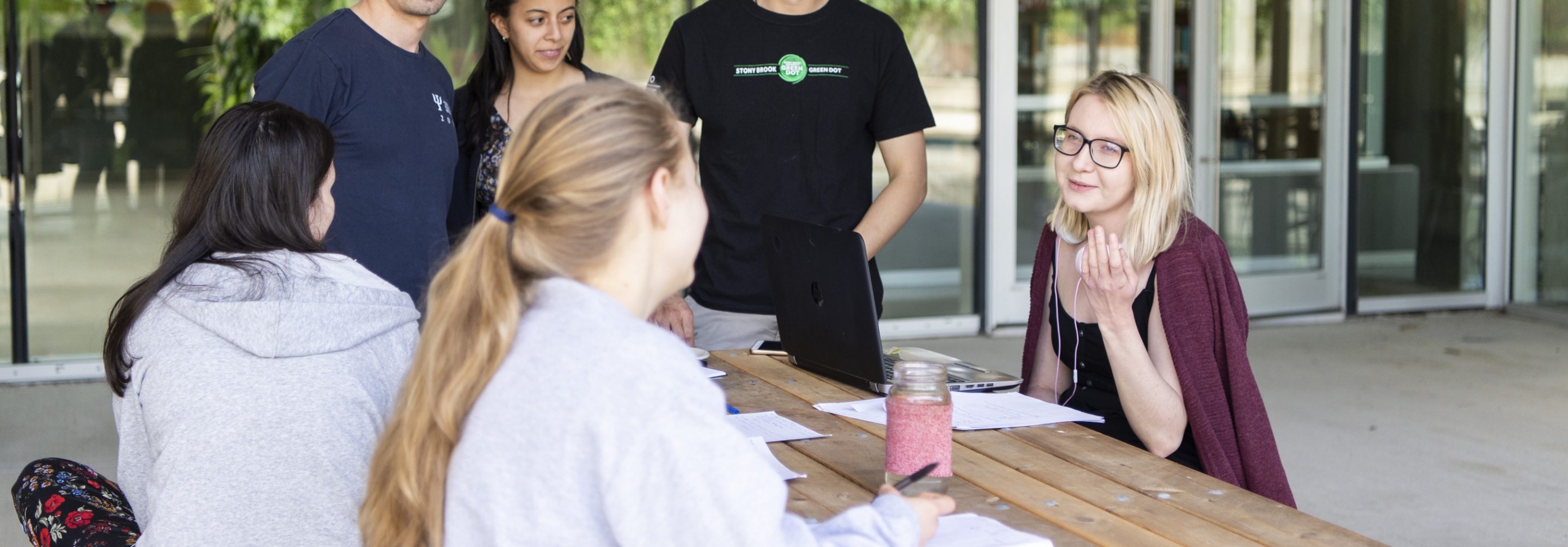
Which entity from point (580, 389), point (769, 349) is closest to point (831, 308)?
point (769, 349)

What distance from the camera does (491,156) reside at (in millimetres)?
2762

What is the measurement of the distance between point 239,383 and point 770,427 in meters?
0.72

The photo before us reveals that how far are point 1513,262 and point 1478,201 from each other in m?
0.37

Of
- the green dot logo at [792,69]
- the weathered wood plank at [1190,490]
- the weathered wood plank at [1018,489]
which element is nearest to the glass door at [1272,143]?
the green dot logo at [792,69]

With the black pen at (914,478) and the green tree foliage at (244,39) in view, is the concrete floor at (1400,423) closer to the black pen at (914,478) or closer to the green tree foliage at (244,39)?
the green tree foliage at (244,39)

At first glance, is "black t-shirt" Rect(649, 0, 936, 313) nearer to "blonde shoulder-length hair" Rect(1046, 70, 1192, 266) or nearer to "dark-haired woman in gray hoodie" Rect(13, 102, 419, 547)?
"blonde shoulder-length hair" Rect(1046, 70, 1192, 266)

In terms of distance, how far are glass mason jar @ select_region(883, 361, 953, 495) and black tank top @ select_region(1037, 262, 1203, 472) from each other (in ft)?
1.93

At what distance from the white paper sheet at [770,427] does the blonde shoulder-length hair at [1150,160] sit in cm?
64

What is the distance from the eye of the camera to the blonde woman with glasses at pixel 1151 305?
6.36ft

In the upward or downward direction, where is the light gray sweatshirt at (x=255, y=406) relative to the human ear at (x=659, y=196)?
downward

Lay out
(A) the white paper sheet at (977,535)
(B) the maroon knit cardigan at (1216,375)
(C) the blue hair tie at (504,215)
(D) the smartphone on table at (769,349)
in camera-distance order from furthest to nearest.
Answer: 1. (D) the smartphone on table at (769,349)
2. (B) the maroon knit cardigan at (1216,375)
3. (A) the white paper sheet at (977,535)
4. (C) the blue hair tie at (504,215)

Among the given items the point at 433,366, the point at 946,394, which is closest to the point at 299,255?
the point at 433,366

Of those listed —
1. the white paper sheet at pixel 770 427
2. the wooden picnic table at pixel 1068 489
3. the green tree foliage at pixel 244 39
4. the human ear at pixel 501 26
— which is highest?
the green tree foliage at pixel 244 39

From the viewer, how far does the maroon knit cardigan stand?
1.96 meters
